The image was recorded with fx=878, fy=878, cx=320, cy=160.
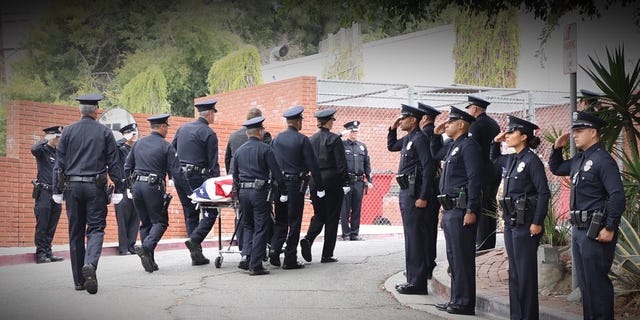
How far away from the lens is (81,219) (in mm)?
9961

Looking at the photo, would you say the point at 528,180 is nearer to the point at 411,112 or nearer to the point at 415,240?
the point at 415,240

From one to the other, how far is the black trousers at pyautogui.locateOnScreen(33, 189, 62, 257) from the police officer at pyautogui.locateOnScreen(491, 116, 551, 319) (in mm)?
8062

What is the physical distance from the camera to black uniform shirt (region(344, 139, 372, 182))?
55.9 ft

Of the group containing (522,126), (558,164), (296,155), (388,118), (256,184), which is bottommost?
(256,184)

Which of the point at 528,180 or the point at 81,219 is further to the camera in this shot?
the point at 81,219

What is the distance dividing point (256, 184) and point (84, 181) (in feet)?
7.61

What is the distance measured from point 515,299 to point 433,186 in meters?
2.46

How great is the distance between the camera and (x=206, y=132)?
12.5 m

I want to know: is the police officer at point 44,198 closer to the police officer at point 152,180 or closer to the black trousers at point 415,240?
the police officer at point 152,180

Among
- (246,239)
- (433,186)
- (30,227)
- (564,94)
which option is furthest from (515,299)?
(564,94)

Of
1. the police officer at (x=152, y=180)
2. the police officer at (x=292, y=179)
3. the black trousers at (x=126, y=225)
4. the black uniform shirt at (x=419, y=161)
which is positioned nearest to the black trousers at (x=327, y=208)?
the police officer at (x=292, y=179)

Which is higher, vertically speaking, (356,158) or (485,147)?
(485,147)

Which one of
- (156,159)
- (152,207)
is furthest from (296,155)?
(152,207)

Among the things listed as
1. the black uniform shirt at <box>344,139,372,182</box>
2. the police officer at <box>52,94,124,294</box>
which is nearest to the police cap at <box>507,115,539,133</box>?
the police officer at <box>52,94,124,294</box>
